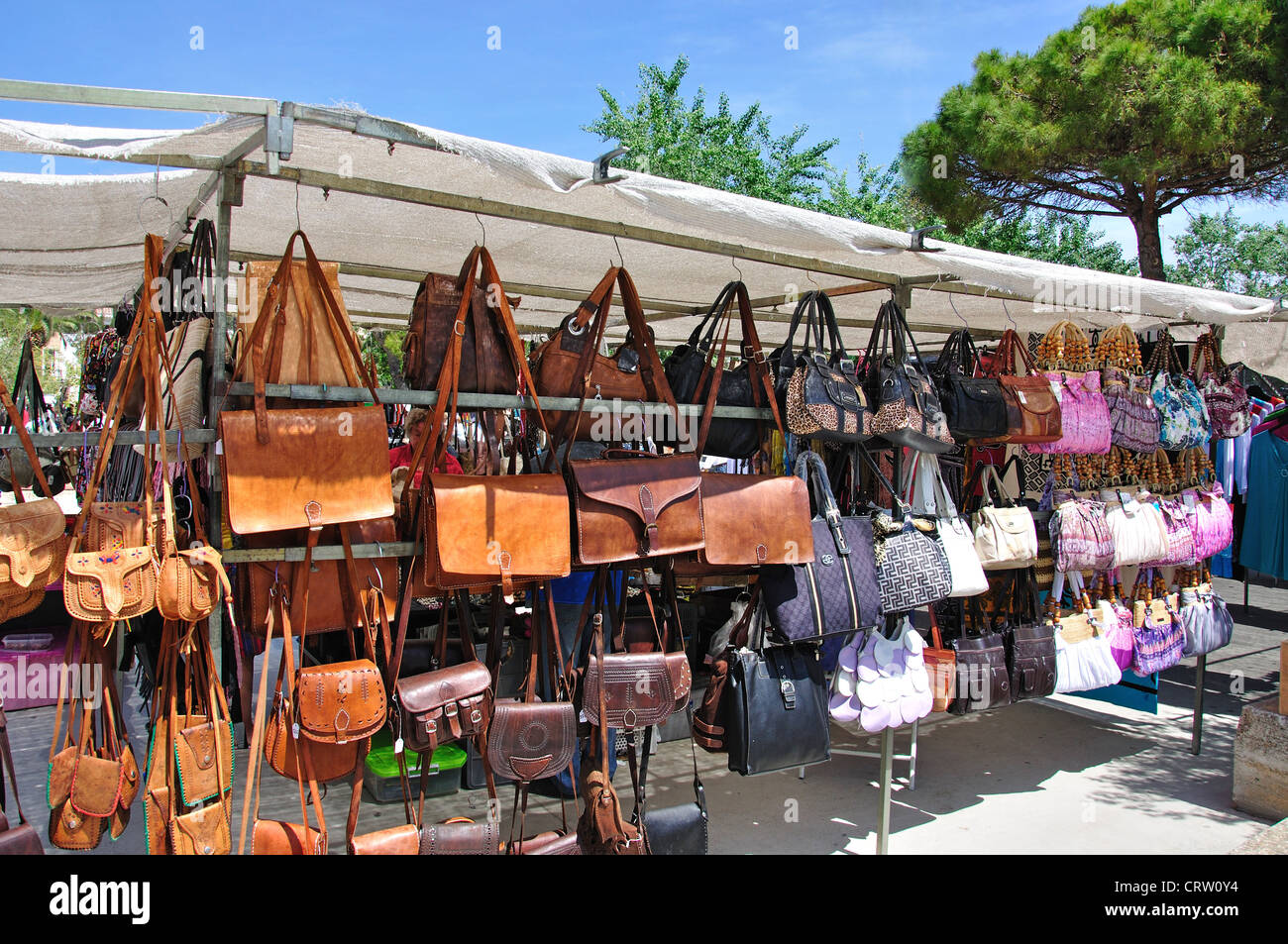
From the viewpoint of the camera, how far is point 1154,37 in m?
10.9

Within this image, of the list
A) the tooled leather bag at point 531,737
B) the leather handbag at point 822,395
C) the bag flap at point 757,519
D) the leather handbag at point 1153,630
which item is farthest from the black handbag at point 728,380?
the leather handbag at point 1153,630

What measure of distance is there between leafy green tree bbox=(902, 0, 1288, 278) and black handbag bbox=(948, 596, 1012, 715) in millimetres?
6953

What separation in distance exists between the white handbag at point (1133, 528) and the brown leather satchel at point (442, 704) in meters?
3.54

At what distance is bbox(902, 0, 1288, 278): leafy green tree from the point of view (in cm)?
977

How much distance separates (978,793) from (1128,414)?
2.32 metres

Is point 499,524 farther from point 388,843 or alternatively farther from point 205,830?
point 205,830

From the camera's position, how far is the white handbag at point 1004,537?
156 inches

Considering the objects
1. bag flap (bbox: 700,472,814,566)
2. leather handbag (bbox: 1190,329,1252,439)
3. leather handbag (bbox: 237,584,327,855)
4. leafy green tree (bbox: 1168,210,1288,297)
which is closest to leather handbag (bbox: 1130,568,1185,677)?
leather handbag (bbox: 1190,329,1252,439)

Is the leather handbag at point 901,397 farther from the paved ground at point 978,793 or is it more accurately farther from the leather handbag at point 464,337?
the paved ground at point 978,793

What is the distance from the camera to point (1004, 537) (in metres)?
4.00

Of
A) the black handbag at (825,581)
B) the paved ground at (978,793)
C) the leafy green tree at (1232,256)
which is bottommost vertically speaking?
the paved ground at (978,793)
